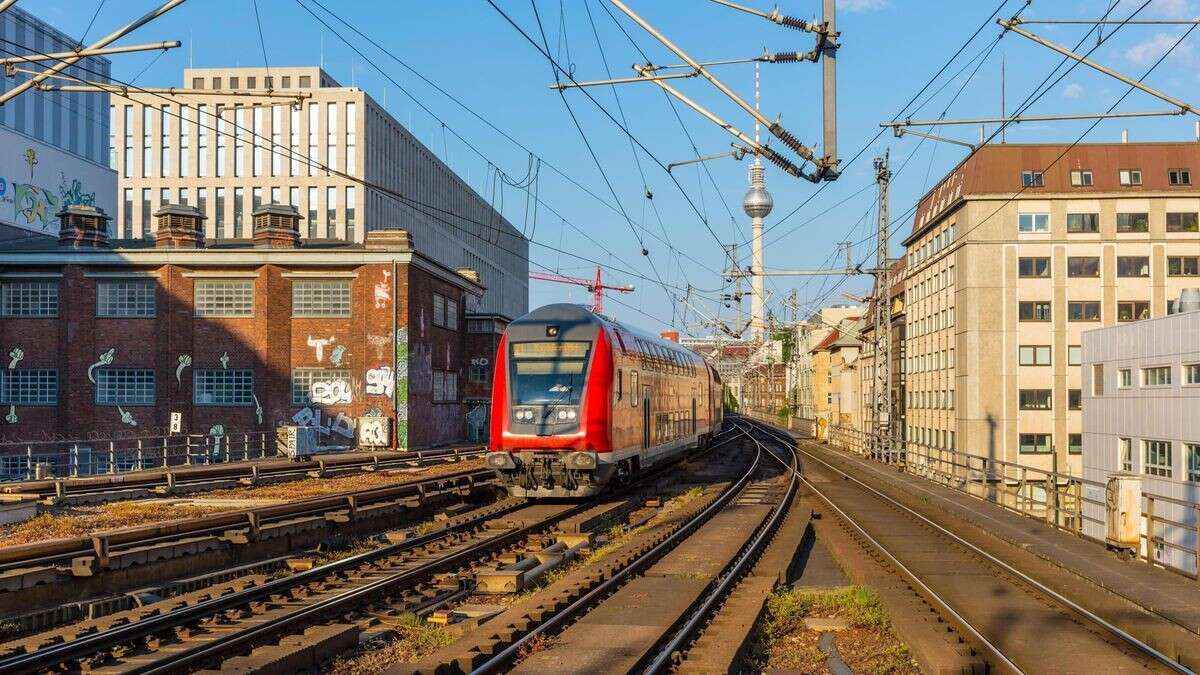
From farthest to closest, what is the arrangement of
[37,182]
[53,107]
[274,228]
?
[53,107]
[37,182]
[274,228]

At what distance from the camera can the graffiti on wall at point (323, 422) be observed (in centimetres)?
4203

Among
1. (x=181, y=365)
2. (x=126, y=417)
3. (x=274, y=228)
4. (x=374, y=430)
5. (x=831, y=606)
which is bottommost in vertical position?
(x=831, y=606)

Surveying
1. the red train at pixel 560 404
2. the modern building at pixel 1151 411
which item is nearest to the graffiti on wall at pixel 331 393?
the red train at pixel 560 404

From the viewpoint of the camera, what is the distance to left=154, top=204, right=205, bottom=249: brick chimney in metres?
43.3

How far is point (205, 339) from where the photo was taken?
139 ft

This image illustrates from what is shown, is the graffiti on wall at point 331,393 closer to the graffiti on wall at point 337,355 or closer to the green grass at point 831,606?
the graffiti on wall at point 337,355

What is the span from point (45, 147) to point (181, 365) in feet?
144

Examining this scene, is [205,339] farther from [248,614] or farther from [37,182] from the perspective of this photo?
[37,182]

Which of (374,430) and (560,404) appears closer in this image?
(560,404)

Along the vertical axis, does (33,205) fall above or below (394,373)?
above

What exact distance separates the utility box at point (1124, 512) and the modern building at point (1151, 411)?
13.2 m

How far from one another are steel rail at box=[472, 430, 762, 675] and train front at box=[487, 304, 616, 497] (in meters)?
2.61

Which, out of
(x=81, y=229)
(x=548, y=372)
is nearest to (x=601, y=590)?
(x=548, y=372)

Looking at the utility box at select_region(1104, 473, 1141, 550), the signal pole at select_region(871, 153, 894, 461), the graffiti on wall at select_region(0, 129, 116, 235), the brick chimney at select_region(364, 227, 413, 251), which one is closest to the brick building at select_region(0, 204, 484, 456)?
the brick chimney at select_region(364, 227, 413, 251)
